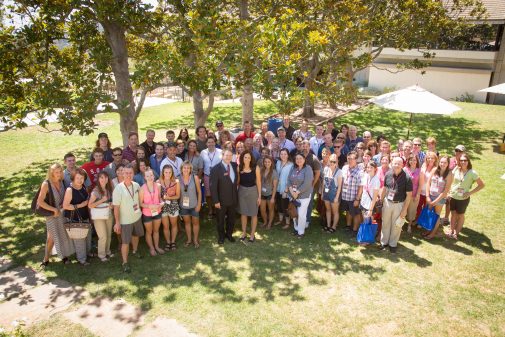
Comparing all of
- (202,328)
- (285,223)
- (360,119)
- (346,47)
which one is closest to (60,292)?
(202,328)

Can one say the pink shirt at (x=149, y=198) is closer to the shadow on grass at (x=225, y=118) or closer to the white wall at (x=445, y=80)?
the shadow on grass at (x=225, y=118)

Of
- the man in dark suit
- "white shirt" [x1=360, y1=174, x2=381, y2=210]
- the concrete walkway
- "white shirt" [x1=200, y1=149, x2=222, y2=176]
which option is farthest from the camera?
"white shirt" [x1=200, y1=149, x2=222, y2=176]

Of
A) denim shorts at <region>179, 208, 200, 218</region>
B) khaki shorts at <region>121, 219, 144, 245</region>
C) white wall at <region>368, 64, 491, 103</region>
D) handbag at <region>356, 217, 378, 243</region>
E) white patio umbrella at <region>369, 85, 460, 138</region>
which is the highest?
white wall at <region>368, 64, 491, 103</region>

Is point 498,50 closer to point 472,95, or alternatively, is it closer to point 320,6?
point 472,95

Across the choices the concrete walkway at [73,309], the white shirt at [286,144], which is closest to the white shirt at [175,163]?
the white shirt at [286,144]

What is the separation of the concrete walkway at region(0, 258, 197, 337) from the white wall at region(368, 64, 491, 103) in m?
24.0

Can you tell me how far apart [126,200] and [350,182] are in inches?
162

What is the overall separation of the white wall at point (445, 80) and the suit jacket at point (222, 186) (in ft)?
70.4

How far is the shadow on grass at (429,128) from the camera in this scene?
44.5ft

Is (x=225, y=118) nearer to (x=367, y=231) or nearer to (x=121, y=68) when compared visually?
(x=121, y=68)

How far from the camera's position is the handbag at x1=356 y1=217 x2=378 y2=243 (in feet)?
21.5

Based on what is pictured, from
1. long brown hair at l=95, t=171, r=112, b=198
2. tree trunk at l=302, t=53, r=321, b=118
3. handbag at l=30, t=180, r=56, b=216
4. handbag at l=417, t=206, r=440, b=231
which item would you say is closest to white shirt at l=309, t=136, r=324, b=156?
handbag at l=417, t=206, r=440, b=231

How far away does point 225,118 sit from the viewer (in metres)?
19.1

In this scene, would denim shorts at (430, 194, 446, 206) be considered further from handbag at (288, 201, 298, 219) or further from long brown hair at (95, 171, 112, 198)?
long brown hair at (95, 171, 112, 198)
